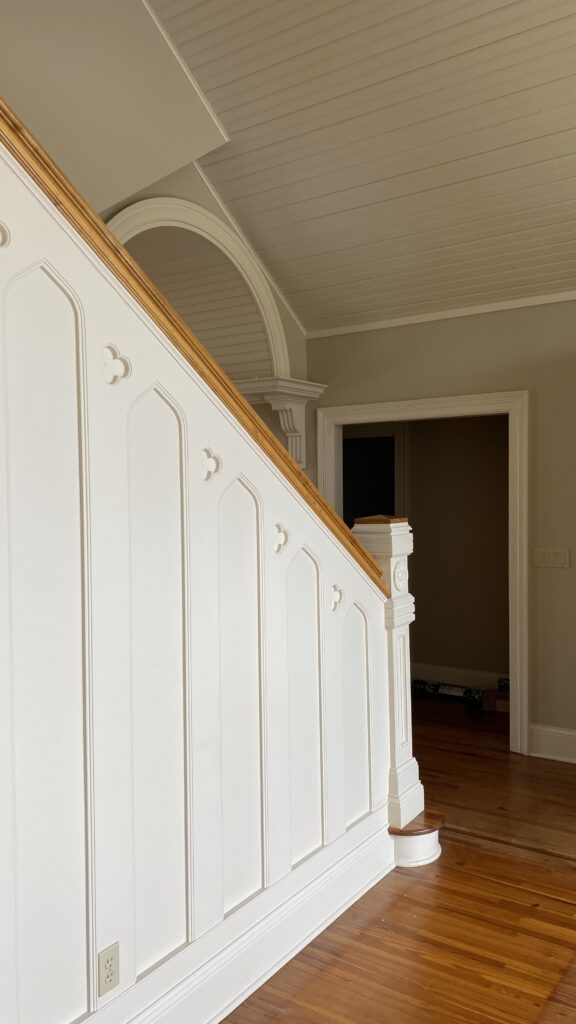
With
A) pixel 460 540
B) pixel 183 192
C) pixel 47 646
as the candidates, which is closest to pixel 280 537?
pixel 47 646

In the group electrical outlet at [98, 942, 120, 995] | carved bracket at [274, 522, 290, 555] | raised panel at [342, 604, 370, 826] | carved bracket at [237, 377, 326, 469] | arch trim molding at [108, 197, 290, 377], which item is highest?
arch trim molding at [108, 197, 290, 377]

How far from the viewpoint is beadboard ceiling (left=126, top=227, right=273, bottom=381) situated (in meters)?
4.60

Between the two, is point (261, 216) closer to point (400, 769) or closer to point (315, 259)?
point (315, 259)

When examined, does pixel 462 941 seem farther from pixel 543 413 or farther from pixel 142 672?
Answer: pixel 543 413

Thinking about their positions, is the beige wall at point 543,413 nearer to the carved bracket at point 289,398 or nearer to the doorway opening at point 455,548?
the carved bracket at point 289,398

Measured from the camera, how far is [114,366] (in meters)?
1.88

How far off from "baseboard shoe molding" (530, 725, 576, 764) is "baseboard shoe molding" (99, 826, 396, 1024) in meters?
1.84

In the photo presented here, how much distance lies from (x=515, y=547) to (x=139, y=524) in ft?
10.4

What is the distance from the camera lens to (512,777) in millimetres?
4262

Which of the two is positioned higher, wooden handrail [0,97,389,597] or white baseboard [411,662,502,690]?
wooden handrail [0,97,389,597]

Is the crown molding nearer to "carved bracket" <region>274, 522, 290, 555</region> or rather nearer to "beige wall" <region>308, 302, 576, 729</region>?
"beige wall" <region>308, 302, 576, 729</region>

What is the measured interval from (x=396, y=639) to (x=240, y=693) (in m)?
1.00

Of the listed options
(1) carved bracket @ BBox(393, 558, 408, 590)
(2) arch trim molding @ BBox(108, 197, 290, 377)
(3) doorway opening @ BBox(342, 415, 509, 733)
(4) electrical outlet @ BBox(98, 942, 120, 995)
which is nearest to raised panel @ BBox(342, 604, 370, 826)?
(1) carved bracket @ BBox(393, 558, 408, 590)

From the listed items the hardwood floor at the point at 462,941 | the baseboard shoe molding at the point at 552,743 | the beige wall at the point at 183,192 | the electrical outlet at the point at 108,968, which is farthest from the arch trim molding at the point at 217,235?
the electrical outlet at the point at 108,968
